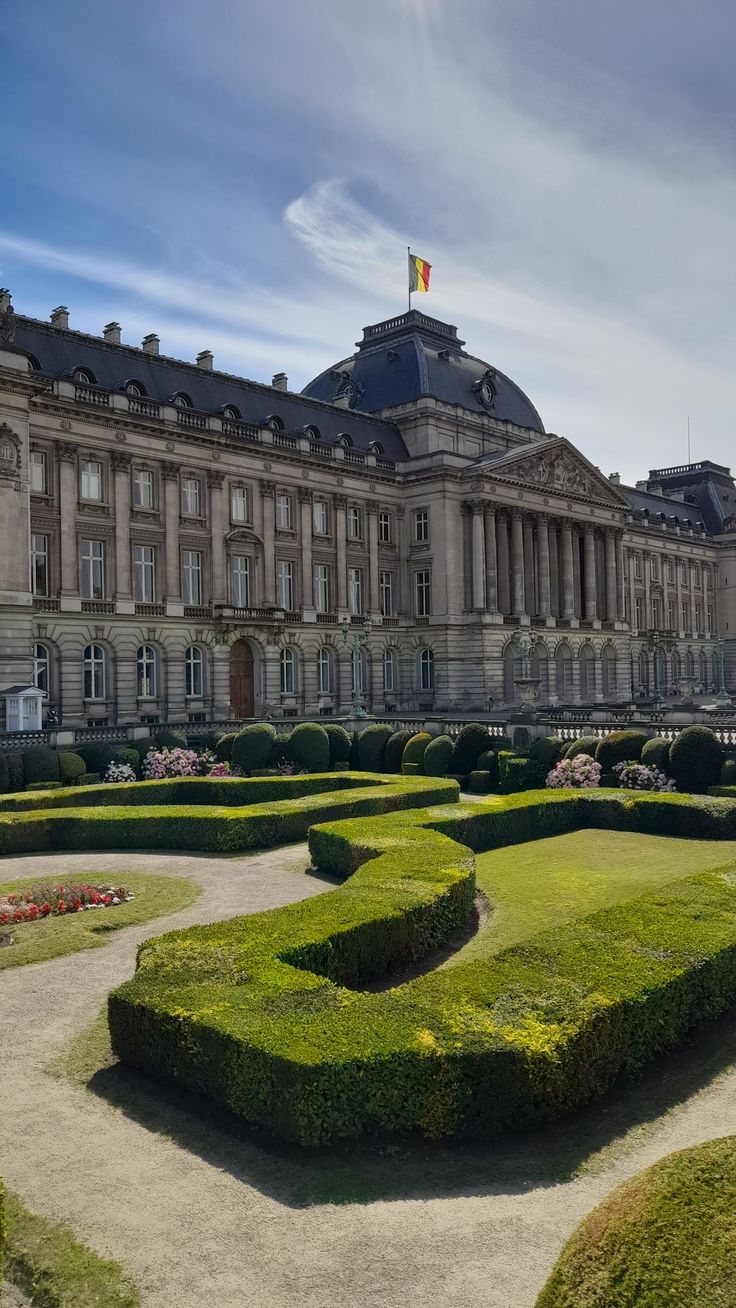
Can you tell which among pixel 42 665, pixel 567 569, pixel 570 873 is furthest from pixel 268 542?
pixel 570 873

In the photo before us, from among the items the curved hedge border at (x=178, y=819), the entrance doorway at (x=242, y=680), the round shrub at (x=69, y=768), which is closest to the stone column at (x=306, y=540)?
the entrance doorway at (x=242, y=680)

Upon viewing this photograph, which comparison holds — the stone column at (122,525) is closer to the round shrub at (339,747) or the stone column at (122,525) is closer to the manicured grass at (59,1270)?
the round shrub at (339,747)

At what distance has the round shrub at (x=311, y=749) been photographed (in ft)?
135

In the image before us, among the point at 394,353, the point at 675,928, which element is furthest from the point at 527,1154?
the point at 394,353

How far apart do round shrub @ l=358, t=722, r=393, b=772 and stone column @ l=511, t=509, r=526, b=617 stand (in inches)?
1253

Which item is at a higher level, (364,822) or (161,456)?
(161,456)

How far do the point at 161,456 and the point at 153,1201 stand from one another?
160 ft

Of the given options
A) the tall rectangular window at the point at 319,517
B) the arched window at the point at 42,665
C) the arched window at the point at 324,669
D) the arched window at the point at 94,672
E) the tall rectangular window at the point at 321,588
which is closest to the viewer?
the arched window at the point at 42,665

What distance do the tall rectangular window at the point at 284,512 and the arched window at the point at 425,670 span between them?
14.1 metres

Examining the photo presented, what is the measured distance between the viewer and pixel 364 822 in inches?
945

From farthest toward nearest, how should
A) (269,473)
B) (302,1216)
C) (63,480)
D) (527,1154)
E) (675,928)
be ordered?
(269,473) → (63,480) → (675,928) → (527,1154) → (302,1216)

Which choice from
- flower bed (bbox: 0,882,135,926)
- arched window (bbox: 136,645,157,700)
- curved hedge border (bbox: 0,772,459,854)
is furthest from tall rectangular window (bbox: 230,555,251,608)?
flower bed (bbox: 0,882,135,926)

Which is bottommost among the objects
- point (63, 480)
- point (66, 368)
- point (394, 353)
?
point (63, 480)

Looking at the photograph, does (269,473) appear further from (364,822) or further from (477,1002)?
(477,1002)
